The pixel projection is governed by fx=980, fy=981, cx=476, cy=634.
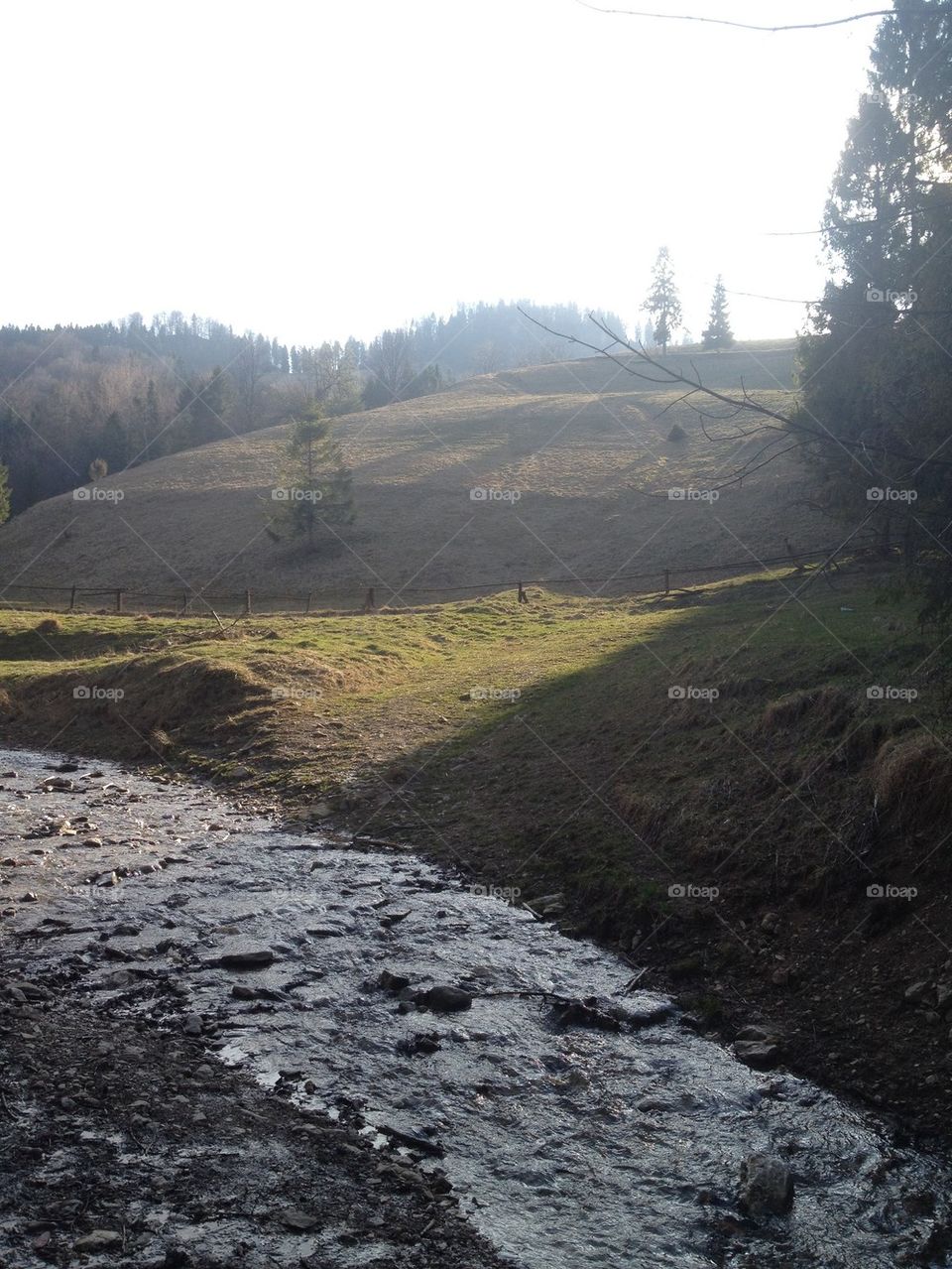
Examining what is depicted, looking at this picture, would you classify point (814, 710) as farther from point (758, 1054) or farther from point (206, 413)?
point (206, 413)

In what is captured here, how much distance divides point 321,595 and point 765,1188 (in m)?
48.9

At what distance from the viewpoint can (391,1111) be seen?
22.2 ft

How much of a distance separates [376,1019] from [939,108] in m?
11.1

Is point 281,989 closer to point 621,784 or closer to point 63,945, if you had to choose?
point 63,945

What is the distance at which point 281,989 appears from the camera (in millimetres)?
8727

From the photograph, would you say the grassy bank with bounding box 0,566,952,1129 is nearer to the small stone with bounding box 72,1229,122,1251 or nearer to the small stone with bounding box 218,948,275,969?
the small stone with bounding box 218,948,275,969

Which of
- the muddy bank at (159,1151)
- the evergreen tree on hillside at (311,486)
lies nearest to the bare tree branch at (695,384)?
the muddy bank at (159,1151)

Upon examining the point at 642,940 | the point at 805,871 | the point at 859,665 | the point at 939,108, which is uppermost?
the point at 939,108

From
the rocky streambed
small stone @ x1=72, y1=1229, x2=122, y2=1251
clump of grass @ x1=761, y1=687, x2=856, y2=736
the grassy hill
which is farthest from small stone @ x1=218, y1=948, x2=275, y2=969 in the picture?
the grassy hill

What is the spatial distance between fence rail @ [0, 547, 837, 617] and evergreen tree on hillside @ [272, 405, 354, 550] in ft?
25.8

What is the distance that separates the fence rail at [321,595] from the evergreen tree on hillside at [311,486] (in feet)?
25.8

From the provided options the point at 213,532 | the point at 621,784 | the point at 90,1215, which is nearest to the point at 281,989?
the point at 90,1215

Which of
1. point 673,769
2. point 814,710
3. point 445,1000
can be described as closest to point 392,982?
point 445,1000

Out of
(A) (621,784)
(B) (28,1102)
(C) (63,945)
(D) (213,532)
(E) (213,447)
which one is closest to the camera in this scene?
(B) (28,1102)
